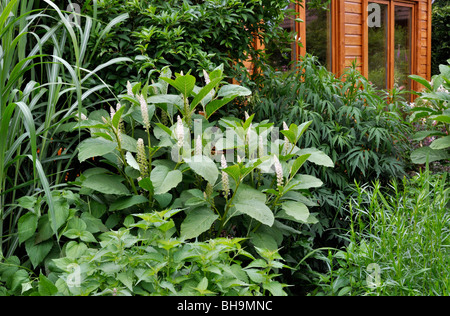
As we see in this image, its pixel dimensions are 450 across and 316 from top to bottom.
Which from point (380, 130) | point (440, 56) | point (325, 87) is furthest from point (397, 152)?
point (440, 56)

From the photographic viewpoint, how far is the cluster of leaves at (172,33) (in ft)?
9.39

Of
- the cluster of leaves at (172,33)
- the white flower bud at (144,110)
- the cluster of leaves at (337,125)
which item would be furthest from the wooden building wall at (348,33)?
the white flower bud at (144,110)

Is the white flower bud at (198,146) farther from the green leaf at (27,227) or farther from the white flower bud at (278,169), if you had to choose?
the green leaf at (27,227)

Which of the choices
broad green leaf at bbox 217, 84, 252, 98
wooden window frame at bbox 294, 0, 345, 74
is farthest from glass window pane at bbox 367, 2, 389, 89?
broad green leaf at bbox 217, 84, 252, 98

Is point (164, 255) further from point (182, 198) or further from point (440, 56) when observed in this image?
point (440, 56)

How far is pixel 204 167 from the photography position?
2002mm

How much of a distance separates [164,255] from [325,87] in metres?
2.12

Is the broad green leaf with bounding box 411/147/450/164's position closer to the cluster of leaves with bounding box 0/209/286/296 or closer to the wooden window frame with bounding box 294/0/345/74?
the cluster of leaves with bounding box 0/209/286/296

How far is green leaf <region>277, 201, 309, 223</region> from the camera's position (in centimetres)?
204

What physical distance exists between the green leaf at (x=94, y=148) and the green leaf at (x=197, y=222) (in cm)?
47

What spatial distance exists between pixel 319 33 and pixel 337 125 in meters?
2.78

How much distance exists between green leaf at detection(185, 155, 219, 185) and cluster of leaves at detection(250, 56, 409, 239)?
105cm

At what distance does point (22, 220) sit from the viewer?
80.1 inches

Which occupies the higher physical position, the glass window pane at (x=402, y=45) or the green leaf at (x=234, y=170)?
the glass window pane at (x=402, y=45)
